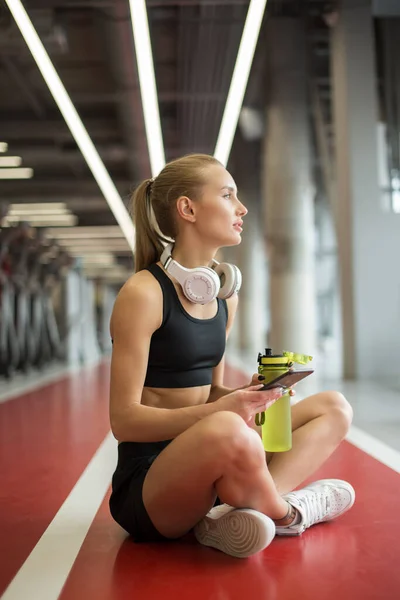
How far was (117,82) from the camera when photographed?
8781mm

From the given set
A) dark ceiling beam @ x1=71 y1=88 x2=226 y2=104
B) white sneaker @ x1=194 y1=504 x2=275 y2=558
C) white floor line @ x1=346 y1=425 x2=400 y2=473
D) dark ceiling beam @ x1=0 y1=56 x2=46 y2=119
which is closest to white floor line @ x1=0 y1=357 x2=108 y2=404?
dark ceiling beam @ x1=71 y1=88 x2=226 y2=104

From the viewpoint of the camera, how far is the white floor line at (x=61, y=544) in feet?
5.61

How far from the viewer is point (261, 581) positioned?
5.59 ft

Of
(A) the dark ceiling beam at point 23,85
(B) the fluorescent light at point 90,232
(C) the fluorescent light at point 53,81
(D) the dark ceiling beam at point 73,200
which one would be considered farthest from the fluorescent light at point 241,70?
(B) the fluorescent light at point 90,232

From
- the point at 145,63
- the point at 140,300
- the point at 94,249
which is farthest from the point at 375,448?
the point at 94,249

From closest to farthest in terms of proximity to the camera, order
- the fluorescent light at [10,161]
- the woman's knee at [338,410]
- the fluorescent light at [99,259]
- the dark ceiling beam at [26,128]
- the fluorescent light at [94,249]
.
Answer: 1. the woman's knee at [338,410]
2. the dark ceiling beam at [26,128]
3. the fluorescent light at [10,161]
4. the fluorescent light at [94,249]
5. the fluorescent light at [99,259]

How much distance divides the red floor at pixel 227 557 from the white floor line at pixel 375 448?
7cm

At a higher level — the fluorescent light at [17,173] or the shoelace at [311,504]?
the fluorescent light at [17,173]

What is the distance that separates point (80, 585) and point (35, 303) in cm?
1014

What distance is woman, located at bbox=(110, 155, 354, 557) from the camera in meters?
1.80

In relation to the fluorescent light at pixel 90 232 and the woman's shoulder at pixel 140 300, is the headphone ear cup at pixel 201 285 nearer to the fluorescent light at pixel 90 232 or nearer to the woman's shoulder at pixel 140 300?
the woman's shoulder at pixel 140 300

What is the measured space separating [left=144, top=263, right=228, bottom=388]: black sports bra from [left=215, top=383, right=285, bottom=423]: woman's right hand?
0.24 metres

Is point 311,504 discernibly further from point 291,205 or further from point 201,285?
point 291,205

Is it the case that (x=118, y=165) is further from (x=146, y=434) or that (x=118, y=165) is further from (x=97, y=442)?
(x=146, y=434)
